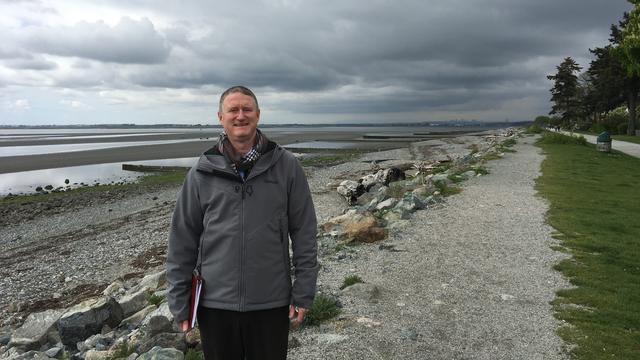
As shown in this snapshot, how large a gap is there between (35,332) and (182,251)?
581 centimetres

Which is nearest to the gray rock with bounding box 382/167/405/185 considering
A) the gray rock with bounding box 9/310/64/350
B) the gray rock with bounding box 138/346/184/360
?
the gray rock with bounding box 9/310/64/350

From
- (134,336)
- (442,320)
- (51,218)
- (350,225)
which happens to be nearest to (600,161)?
(350,225)

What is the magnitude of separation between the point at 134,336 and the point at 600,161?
25.8 metres

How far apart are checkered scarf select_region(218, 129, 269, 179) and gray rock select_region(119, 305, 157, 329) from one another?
516 centimetres

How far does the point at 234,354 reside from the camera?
129 inches

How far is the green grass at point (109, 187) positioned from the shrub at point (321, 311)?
24919mm

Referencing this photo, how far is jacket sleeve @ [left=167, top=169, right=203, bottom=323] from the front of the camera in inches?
127

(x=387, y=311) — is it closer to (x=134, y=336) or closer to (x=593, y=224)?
(x=134, y=336)

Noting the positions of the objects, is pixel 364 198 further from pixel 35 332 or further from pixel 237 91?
pixel 237 91

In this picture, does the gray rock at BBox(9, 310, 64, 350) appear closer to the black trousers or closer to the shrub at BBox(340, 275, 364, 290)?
the shrub at BBox(340, 275, 364, 290)

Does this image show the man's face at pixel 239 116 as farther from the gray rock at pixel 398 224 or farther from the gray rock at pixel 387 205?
the gray rock at pixel 387 205

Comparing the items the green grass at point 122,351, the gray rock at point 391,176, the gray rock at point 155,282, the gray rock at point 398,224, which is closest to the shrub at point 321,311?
the green grass at point 122,351

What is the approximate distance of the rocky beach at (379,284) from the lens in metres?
5.48

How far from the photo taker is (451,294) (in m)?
6.90
